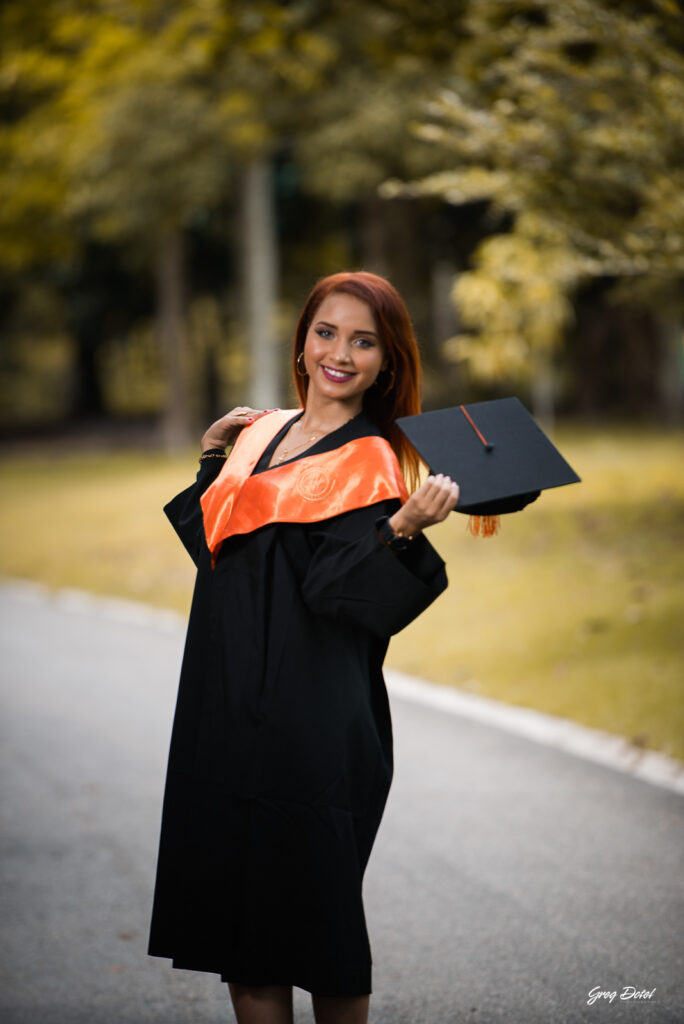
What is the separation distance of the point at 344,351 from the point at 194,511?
0.63 m

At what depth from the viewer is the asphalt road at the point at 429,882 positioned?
3.80 m

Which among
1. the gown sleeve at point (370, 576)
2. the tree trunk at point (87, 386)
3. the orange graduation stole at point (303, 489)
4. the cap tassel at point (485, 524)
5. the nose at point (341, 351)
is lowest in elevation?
the tree trunk at point (87, 386)

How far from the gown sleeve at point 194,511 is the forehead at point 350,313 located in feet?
1.80

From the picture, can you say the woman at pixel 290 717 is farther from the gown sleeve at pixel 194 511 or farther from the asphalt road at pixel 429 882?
the asphalt road at pixel 429 882

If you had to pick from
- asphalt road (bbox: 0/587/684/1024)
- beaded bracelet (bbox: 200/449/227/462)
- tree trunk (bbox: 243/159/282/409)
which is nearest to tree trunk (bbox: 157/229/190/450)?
tree trunk (bbox: 243/159/282/409)

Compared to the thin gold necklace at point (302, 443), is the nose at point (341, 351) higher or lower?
higher

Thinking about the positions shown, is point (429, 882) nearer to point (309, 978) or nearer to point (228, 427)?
point (309, 978)

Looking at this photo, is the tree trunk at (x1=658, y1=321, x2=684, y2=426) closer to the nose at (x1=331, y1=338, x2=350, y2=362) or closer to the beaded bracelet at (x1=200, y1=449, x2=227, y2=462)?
the beaded bracelet at (x1=200, y1=449, x2=227, y2=462)

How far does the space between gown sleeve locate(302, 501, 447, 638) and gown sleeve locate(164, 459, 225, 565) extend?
53cm

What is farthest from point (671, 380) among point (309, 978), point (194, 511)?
point (309, 978)

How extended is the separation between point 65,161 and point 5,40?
418 cm

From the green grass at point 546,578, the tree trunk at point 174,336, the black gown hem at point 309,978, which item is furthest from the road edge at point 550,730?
the tree trunk at point 174,336

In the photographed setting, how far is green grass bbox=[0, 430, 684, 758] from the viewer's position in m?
7.73

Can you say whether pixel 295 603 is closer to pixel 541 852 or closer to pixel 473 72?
pixel 541 852
